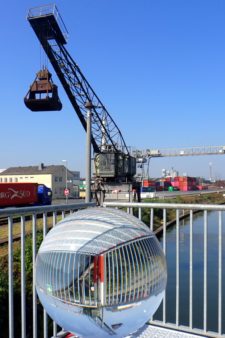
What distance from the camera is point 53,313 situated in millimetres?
1561

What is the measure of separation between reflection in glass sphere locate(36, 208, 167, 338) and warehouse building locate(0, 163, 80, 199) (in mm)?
54469

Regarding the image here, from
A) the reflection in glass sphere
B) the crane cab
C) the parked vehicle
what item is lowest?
the parked vehicle

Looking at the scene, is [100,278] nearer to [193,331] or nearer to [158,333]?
[158,333]

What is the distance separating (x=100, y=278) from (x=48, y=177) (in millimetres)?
57160

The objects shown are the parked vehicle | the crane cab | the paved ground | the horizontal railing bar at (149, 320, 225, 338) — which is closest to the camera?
the paved ground

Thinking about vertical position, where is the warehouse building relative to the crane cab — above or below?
below

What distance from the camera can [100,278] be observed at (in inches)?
55.7

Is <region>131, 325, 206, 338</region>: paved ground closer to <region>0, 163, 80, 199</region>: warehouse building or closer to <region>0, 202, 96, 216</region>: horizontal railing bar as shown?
<region>0, 202, 96, 216</region>: horizontal railing bar

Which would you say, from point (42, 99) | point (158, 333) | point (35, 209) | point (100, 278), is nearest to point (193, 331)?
point (158, 333)

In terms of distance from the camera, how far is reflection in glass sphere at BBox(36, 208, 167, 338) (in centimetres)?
143

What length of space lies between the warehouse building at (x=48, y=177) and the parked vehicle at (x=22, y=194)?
958 inches

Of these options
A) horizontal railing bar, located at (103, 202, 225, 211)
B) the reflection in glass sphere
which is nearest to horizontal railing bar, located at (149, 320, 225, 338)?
horizontal railing bar, located at (103, 202, 225, 211)

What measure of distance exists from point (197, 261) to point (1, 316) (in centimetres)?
797

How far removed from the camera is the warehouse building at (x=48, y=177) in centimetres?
5762
